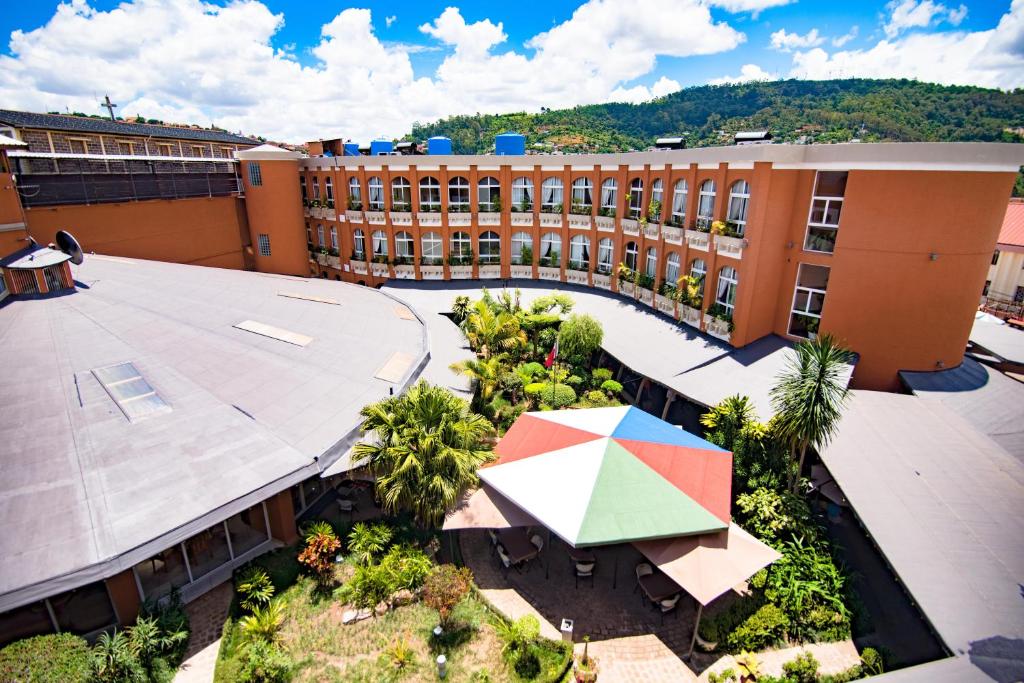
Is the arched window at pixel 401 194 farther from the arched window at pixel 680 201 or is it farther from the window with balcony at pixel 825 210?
the window with balcony at pixel 825 210

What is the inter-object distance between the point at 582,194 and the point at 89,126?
46.0 meters

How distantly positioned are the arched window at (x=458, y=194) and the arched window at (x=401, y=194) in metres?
2.99

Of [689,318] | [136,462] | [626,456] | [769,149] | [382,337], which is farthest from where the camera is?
[689,318]

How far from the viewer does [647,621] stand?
15.8 meters

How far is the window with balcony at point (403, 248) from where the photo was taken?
40.0 meters

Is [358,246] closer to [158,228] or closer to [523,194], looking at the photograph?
[158,228]

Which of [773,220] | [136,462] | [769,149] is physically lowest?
[136,462]

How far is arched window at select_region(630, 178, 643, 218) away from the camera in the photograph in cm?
3269

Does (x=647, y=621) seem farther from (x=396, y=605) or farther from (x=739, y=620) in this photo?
(x=396, y=605)

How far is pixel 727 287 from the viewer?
26.2m

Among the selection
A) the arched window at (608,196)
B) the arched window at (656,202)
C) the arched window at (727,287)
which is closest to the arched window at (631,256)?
the arched window at (608,196)

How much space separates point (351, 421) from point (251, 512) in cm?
414

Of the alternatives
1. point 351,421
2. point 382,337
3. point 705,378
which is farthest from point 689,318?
point 351,421

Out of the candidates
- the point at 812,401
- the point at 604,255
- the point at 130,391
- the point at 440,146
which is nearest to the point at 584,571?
the point at 812,401
